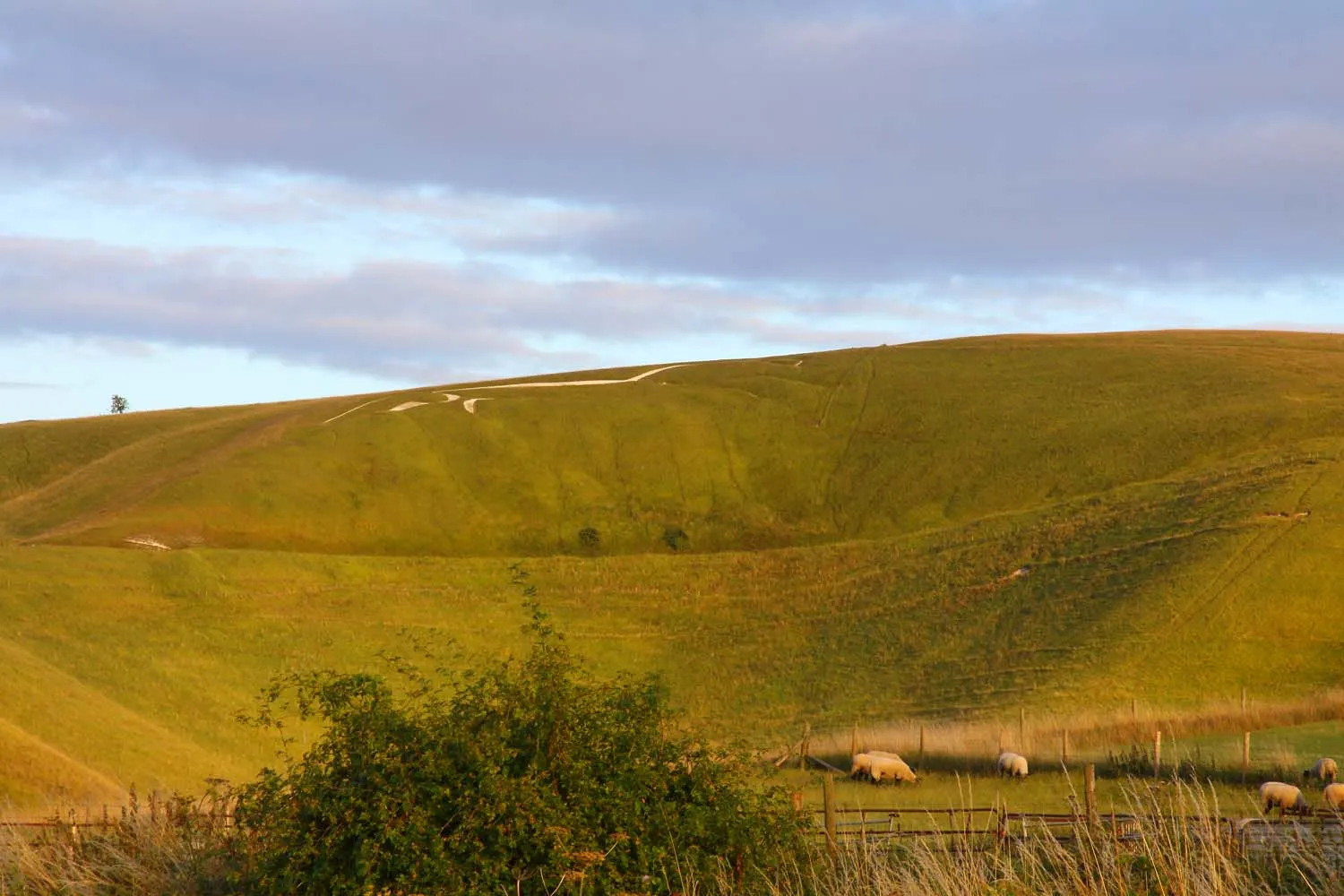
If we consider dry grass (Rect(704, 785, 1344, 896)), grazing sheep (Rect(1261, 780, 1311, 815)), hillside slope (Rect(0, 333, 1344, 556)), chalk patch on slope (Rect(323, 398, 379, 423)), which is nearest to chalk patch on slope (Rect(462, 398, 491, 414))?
hillside slope (Rect(0, 333, 1344, 556))

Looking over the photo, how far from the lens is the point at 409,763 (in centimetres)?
1273

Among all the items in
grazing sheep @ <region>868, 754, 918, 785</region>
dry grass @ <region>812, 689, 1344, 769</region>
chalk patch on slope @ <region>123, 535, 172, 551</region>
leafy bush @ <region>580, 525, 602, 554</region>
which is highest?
chalk patch on slope @ <region>123, 535, 172, 551</region>

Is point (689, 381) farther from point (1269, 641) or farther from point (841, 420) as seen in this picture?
point (1269, 641)

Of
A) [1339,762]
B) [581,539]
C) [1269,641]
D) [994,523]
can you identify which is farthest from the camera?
[581,539]

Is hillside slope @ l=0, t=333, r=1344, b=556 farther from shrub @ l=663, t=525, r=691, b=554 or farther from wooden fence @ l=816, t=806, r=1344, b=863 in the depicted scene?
wooden fence @ l=816, t=806, r=1344, b=863

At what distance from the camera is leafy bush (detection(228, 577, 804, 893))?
12336 millimetres

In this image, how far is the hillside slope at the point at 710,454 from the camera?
79.9m

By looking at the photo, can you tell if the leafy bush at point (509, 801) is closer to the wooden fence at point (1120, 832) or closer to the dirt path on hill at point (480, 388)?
the wooden fence at point (1120, 832)

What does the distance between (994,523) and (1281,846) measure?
61.0 m

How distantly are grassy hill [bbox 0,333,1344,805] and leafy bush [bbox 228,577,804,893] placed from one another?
16.5 metres

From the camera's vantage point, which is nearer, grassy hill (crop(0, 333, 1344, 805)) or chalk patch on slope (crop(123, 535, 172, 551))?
grassy hill (crop(0, 333, 1344, 805))

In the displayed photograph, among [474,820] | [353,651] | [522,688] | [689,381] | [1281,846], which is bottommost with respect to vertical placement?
[353,651]

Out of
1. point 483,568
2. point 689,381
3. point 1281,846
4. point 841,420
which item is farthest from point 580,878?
point 689,381

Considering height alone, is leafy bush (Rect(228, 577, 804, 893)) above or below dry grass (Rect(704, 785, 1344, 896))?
above
